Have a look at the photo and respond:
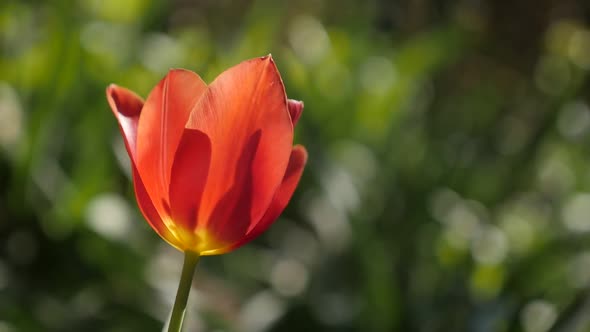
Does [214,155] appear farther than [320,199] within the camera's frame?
No

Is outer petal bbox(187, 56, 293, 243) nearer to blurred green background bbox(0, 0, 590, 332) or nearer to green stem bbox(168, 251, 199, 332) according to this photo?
green stem bbox(168, 251, 199, 332)

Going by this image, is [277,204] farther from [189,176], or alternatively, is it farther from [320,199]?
[320,199]

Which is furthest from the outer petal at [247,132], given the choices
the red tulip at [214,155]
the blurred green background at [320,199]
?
the blurred green background at [320,199]

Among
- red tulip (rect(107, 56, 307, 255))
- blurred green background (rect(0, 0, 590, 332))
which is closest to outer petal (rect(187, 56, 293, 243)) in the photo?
red tulip (rect(107, 56, 307, 255))

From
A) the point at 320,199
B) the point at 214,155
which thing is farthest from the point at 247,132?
the point at 320,199

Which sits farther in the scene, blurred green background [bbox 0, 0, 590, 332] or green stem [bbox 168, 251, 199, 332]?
blurred green background [bbox 0, 0, 590, 332]

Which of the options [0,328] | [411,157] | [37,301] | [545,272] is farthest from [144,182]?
[411,157]

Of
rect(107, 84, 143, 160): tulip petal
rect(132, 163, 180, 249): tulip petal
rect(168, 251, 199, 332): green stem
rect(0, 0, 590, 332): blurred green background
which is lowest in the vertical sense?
rect(0, 0, 590, 332): blurred green background
